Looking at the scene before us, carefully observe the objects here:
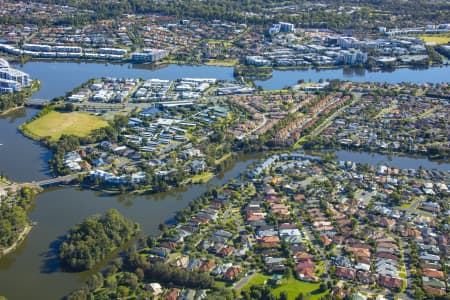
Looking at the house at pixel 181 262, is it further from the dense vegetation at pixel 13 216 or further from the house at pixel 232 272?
the dense vegetation at pixel 13 216

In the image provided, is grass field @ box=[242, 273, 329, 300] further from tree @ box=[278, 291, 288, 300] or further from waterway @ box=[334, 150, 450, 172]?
waterway @ box=[334, 150, 450, 172]

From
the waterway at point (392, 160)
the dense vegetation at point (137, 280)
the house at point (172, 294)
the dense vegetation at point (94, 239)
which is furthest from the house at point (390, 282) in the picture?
the waterway at point (392, 160)

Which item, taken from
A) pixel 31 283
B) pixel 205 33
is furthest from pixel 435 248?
pixel 205 33

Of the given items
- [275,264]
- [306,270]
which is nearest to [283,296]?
[306,270]

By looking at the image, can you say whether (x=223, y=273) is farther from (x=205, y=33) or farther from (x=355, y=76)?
(x=205, y=33)

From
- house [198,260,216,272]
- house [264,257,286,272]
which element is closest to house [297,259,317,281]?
house [264,257,286,272]

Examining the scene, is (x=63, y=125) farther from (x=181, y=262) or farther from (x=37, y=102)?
(x=181, y=262)
